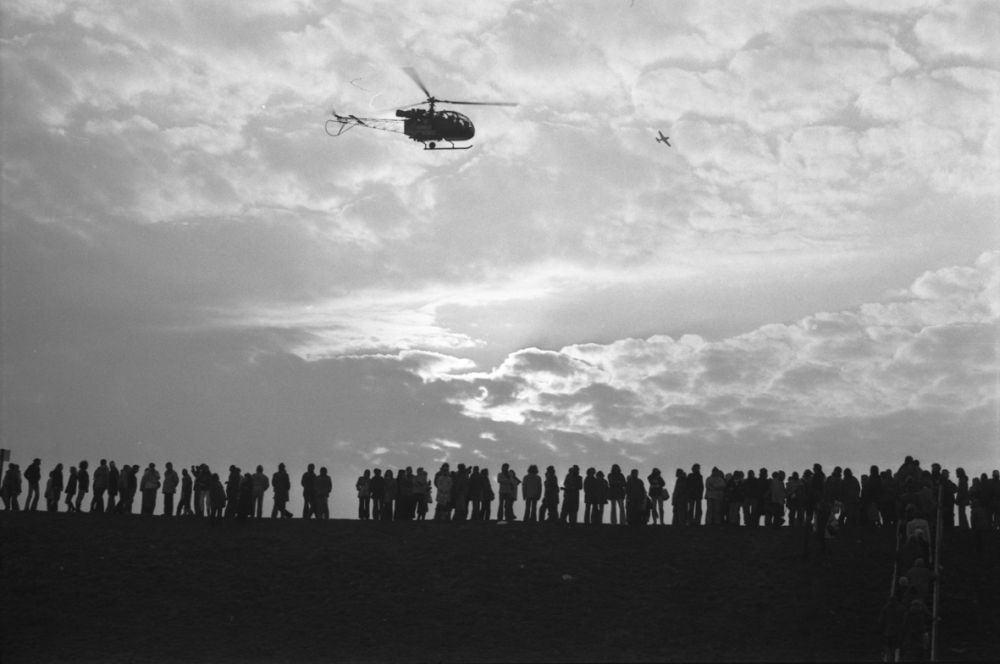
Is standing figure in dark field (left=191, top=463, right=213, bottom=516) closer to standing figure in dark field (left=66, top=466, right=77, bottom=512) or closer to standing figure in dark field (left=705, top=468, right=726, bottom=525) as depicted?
standing figure in dark field (left=66, top=466, right=77, bottom=512)

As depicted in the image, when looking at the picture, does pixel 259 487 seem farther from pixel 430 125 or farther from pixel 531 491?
pixel 430 125

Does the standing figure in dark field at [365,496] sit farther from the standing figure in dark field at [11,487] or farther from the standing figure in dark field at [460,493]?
the standing figure in dark field at [11,487]

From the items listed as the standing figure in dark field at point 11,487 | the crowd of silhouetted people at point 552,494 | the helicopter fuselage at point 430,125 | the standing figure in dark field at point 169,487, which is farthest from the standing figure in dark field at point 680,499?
the helicopter fuselage at point 430,125

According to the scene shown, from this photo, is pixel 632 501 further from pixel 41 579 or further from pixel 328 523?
pixel 41 579

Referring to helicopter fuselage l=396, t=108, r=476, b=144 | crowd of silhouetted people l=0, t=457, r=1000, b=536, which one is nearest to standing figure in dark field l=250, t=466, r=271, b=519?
crowd of silhouetted people l=0, t=457, r=1000, b=536

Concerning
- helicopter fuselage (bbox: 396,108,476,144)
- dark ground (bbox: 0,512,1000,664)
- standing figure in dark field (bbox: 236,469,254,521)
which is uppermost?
helicopter fuselage (bbox: 396,108,476,144)
